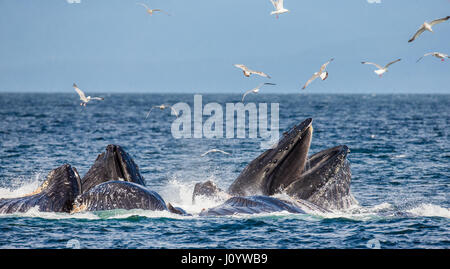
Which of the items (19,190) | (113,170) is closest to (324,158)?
(113,170)

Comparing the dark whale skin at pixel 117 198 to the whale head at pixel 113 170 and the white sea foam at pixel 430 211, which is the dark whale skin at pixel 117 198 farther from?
the white sea foam at pixel 430 211

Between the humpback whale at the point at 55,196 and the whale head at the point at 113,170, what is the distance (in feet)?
2.78

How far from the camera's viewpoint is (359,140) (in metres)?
41.5

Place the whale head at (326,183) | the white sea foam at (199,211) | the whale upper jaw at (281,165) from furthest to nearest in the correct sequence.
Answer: the whale upper jaw at (281,165), the whale head at (326,183), the white sea foam at (199,211)

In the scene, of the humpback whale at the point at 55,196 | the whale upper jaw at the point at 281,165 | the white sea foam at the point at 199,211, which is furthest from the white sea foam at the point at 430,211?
the humpback whale at the point at 55,196

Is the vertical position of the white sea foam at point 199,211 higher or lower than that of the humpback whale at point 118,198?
lower

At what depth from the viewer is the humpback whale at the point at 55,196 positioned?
14992 millimetres

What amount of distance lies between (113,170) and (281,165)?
3.98 m

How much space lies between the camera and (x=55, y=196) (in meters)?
15.0

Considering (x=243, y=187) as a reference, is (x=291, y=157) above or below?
above

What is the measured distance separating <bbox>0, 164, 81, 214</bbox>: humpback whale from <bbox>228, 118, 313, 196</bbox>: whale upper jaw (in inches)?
158

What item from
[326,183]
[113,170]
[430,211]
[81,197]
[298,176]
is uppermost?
[113,170]

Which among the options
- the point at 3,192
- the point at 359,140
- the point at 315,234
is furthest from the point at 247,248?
the point at 359,140

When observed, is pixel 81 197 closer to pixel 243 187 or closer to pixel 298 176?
pixel 243 187
